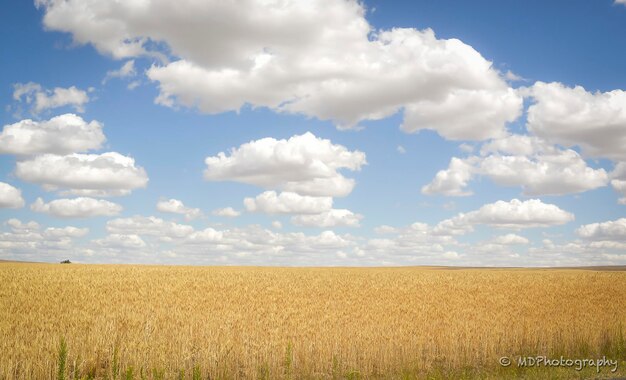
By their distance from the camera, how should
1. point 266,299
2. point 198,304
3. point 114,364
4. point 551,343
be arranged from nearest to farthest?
point 114,364, point 551,343, point 198,304, point 266,299

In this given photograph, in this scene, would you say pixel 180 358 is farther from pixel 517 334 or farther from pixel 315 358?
pixel 517 334

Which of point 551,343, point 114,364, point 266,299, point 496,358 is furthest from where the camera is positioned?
point 266,299

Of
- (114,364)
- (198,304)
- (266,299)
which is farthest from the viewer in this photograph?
(266,299)

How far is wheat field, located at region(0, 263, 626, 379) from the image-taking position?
12789 mm

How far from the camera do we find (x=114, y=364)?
12250 millimetres

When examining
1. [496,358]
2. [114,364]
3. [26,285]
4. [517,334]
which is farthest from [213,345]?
[26,285]

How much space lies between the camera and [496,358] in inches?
620

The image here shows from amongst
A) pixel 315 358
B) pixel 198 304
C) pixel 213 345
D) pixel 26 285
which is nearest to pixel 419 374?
pixel 315 358

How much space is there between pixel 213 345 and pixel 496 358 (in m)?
9.47

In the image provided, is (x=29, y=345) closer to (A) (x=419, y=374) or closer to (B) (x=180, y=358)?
(B) (x=180, y=358)

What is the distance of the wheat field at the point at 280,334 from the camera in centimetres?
1279

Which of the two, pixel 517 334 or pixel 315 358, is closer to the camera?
pixel 315 358

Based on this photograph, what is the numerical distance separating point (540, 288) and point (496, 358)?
91.1ft

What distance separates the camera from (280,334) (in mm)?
16375
